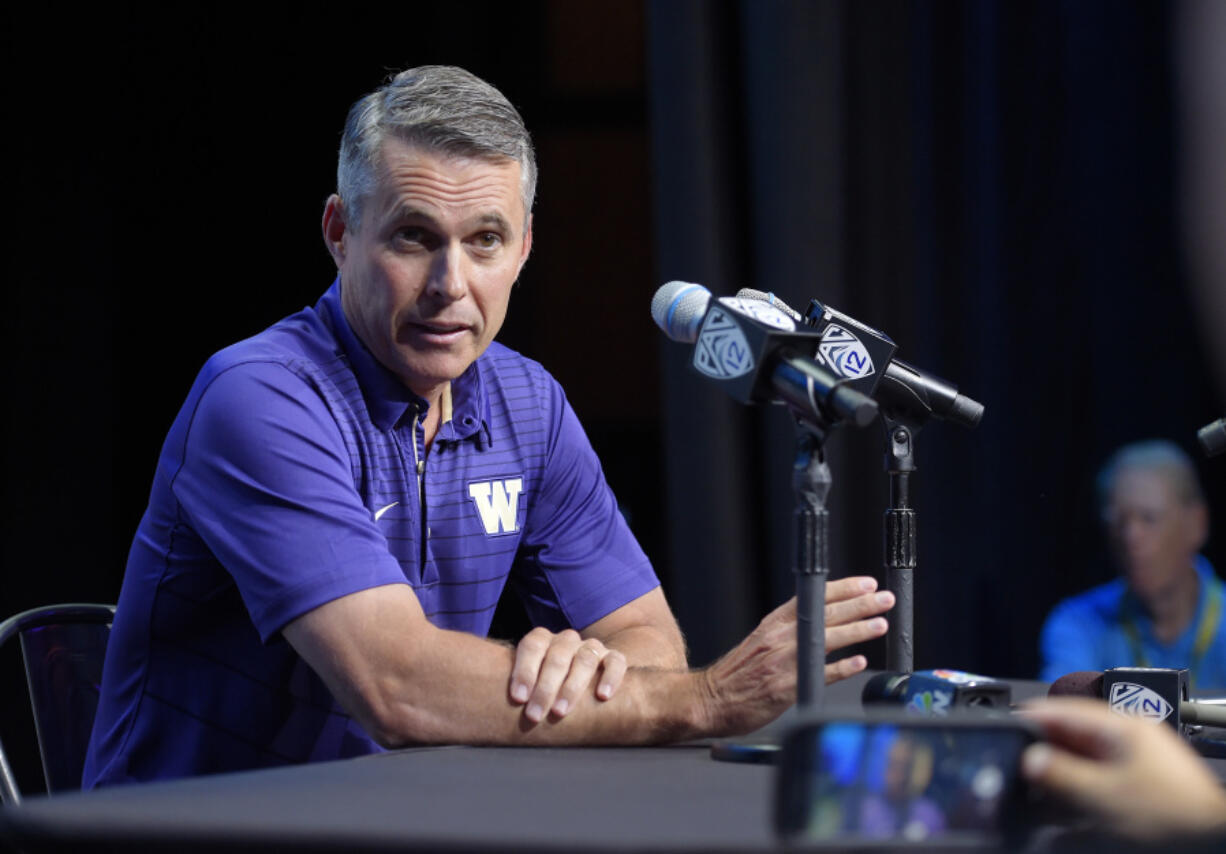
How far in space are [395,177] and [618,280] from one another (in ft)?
7.81

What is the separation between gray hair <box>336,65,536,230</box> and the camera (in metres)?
1.65

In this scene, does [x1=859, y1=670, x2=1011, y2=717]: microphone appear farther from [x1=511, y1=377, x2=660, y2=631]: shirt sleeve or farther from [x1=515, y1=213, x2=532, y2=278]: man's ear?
[x1=515, y1=213, x2=532, y2=278]: man's ear

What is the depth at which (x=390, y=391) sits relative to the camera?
1.63m

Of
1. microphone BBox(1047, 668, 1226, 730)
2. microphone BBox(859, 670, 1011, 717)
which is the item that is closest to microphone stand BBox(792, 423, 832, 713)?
microphone BBox(859, 670, 1011, 717)

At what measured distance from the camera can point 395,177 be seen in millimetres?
1644

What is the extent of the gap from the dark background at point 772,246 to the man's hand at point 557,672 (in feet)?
5.66

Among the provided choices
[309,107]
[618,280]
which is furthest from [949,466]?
[309,107]

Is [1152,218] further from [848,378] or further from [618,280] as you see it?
[848,378]

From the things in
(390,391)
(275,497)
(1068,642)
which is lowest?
(1068,642)

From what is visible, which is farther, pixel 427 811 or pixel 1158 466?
pixel 1158 466

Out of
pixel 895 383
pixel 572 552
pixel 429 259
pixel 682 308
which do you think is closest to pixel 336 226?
pixel 429 259

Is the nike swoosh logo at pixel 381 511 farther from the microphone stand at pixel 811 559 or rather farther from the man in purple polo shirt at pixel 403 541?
the microphone stand at pixel 811 559

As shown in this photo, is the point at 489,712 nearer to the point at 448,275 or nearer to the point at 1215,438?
the point at 448,275

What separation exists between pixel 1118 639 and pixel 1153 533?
0.76 feet
